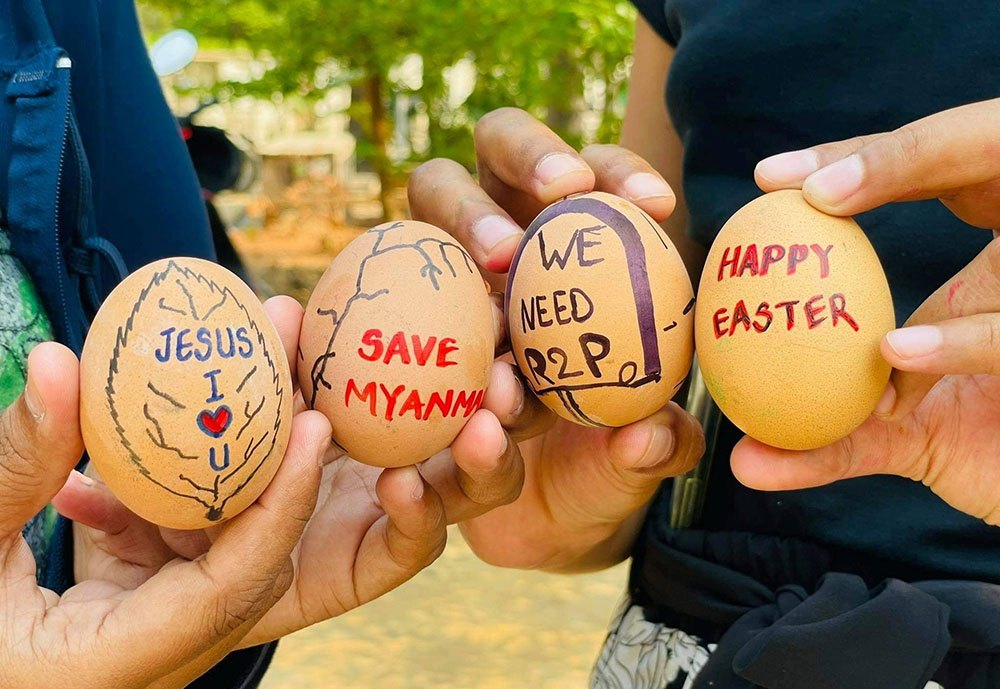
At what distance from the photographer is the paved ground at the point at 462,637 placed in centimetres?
309

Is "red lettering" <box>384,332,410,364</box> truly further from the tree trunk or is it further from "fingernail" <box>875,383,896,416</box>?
the tree trunk

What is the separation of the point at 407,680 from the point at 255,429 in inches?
91.7

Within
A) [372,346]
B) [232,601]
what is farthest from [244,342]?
[232,601]

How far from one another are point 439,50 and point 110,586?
15.8 ft

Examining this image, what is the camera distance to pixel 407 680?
3078mm

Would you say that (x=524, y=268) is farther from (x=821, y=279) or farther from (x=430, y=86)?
(x=430, y=86)

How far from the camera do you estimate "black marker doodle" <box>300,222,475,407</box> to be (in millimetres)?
1104

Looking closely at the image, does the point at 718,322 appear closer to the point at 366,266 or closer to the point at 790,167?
the point at 790,167

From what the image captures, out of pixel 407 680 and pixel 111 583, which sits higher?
pixel 111 583

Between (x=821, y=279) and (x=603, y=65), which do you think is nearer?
(x=821, y=279)

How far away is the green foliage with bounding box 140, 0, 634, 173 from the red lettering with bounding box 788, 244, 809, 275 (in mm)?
3595

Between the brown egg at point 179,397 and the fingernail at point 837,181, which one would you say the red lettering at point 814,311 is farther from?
the brown egg at point 179,397

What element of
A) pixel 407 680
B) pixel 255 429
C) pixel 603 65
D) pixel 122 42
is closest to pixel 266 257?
pixel 603 65

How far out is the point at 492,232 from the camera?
1.20 meters
